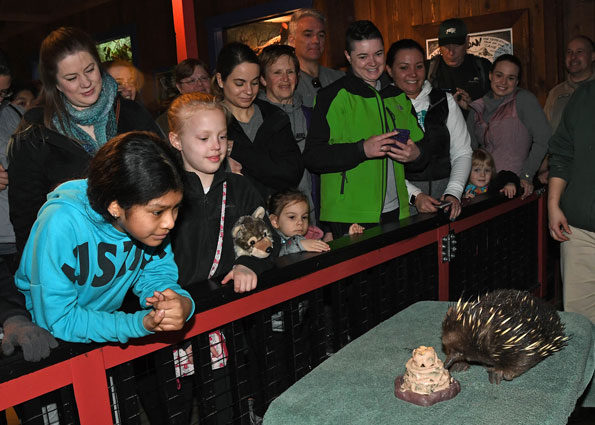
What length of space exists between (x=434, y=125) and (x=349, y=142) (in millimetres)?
820

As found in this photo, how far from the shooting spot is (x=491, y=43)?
613 cm

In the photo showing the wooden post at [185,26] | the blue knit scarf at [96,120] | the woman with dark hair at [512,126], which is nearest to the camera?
the blue knit scarf at [96,120]

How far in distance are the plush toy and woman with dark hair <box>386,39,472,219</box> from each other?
65.3 inches

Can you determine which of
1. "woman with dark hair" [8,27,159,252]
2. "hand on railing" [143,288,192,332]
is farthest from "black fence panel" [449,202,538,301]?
"woman with dark hair" [8,27,159,252]

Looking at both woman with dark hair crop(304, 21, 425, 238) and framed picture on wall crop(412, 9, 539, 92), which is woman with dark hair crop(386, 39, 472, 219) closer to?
woman with dark hair crop(304, 21, 425, 238)

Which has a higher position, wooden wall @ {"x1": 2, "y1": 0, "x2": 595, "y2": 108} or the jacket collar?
wooden wall @ {"x1": 2, "y1": 0, "x2": 595, "y2": 108}

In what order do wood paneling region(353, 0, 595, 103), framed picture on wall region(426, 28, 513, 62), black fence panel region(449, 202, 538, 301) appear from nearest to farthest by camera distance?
black fence panel region(449, 202, 538, 301), wood paneling region(353, 0, 595, 103), framed picture on wall region(426, 28, 513, 62)

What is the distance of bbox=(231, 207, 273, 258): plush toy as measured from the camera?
7.50 ft

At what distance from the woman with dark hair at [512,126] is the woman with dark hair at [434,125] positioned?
87 cm

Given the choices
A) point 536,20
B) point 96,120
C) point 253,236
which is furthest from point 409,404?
point 536,20

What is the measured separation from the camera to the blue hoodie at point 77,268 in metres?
1.62

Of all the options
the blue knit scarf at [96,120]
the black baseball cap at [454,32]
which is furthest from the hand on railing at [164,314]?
the black baseball cap at [454,32]

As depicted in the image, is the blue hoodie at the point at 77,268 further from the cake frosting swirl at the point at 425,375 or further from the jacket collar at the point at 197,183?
the cake frosting swirl at the point at 425,375

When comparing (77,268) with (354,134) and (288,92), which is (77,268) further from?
(288,92)
